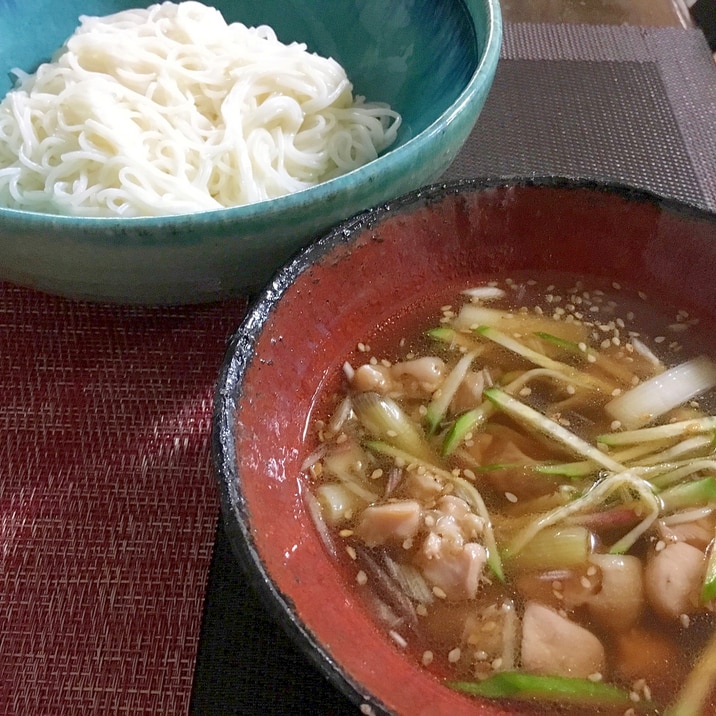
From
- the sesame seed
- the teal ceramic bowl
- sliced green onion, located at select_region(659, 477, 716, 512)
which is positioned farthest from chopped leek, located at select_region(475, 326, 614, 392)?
the sesame seed

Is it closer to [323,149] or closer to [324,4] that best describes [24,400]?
[323,149]

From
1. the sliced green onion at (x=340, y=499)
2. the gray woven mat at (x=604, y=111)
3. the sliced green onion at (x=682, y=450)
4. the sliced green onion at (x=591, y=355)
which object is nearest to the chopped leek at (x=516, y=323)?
the sliced green onion at (x=591, y=355)

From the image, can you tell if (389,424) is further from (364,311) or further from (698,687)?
(698,687)

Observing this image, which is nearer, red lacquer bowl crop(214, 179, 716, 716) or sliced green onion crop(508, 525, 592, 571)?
red lacquer bowl crop(214, 179, 716, 716)

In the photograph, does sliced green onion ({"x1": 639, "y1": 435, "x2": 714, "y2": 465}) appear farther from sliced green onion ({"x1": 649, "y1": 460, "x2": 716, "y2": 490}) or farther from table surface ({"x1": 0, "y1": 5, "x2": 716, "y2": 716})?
table surface ({"x1": 0, "y1": 5, "x2": 716, "y2": 716})

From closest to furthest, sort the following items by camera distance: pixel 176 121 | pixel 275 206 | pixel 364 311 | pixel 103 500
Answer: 1. pixel 275 206
2. pixel 103 500
3. pixel 364 311
4. pixel 176 121

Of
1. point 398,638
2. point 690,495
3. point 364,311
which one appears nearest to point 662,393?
point 690,495
